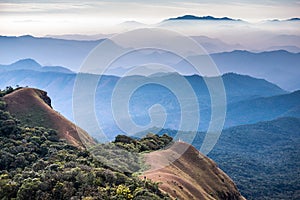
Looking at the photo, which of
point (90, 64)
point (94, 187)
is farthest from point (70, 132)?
point (94, 187)

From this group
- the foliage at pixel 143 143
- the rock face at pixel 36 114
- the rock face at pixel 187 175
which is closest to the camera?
the rock face at pixel 187 175

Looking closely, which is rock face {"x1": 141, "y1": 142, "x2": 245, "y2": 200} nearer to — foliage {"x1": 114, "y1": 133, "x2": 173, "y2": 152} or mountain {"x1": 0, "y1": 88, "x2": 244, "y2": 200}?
mountain {"x1": 0, "y1": 88, "x2": 244, "y2": 200}

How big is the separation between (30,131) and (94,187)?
35340 mm

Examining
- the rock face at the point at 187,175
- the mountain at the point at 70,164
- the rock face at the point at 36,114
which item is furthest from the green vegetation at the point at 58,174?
the rock face at the point at 36,114

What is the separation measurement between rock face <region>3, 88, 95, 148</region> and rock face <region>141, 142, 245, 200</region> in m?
16.3

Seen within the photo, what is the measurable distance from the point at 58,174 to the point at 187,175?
33977 millimetres

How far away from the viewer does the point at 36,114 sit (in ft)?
308

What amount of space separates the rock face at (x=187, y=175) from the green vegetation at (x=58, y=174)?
Answer: 4.95 meters

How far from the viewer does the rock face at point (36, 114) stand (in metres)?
90.4

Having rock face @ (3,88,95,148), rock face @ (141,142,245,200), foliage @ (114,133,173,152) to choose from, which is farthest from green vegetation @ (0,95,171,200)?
rock face @ (3,88,95,148)

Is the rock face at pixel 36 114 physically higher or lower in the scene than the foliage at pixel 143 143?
higher

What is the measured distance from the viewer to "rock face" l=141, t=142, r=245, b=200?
68625 millimetres

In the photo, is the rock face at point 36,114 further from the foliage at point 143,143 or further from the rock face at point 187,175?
the rock face at point 187,175

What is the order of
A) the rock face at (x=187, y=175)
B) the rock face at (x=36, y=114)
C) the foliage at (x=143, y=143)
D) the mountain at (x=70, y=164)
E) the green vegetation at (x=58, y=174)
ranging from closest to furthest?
the green vegetation at (x=58, y=174)
the mountain at (x=70, y=164)
the rock face at (x=187, y=175)
the foliage at (x=143, y=143)
the rock face at (x=36, y=114)
